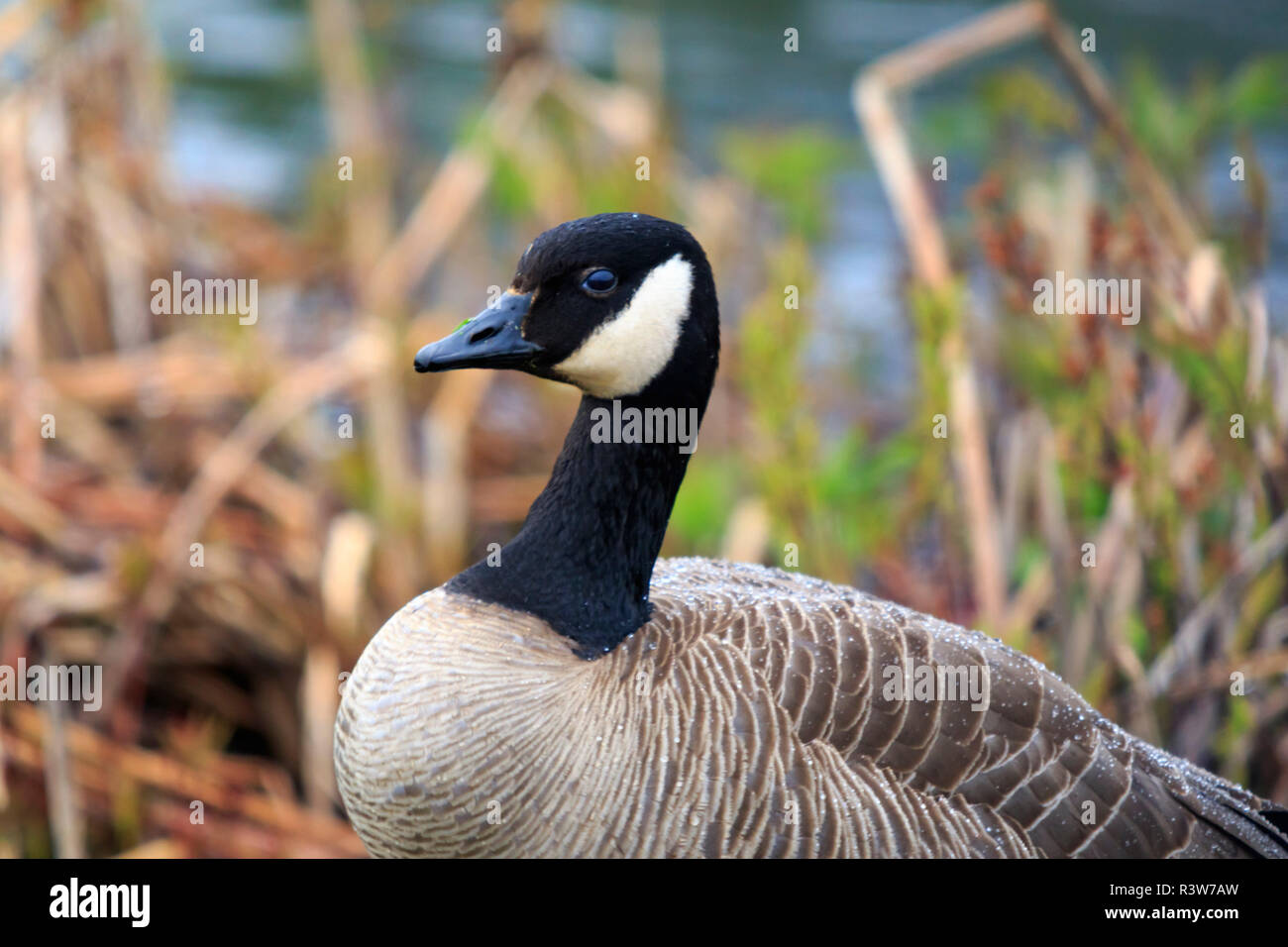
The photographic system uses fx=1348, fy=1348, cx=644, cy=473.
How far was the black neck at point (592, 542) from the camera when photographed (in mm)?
3307

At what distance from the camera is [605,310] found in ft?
10.6

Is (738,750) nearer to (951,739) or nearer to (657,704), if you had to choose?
(657,704)

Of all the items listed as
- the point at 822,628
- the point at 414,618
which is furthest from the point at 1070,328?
the point at 414,618

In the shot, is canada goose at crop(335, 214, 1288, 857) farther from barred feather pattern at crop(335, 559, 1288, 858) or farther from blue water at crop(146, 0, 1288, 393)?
blue water at crop(146, 0, 1288, 393)

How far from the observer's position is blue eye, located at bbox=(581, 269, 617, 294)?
3225 mm

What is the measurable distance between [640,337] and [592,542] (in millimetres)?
527

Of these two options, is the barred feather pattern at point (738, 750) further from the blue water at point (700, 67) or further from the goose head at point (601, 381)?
the blue water at point (700, 67)

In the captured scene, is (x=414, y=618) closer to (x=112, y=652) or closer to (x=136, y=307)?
(x=112, y=652)

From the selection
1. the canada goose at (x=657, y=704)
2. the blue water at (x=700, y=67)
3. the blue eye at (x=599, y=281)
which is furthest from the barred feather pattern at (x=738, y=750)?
the blue water at (x=700, y=67)

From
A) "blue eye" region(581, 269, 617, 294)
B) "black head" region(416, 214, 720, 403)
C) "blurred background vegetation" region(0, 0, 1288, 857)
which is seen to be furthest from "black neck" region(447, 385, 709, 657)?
"blurred background vegetation" region(0, 0, 1288, 857)

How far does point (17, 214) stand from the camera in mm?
6164

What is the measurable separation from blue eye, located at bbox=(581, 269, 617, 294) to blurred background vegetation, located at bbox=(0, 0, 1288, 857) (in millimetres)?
1394

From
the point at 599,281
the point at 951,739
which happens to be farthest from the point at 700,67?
the point at 951,739

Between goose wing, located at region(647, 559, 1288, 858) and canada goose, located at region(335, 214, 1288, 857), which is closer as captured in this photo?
canada goose, located at region(335, 214, 1288, 857)
